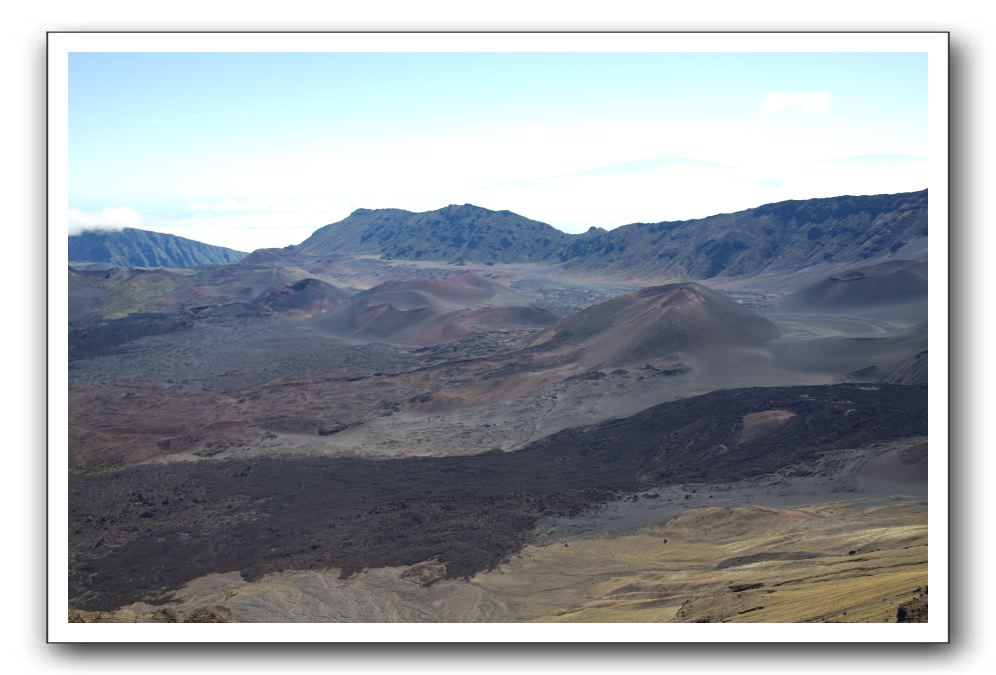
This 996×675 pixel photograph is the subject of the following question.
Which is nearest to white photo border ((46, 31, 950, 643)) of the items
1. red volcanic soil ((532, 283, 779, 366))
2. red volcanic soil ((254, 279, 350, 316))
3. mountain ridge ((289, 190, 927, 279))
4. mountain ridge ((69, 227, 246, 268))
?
red volcanic soil ((532, 283, 779, 366))

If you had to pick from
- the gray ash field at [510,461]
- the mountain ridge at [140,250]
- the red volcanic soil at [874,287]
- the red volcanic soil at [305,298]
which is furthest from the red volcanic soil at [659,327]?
the mountain ridge at [140,250]

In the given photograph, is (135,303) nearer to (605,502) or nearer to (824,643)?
(605,502)

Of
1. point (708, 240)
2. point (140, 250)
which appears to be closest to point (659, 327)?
point (708, 240)
